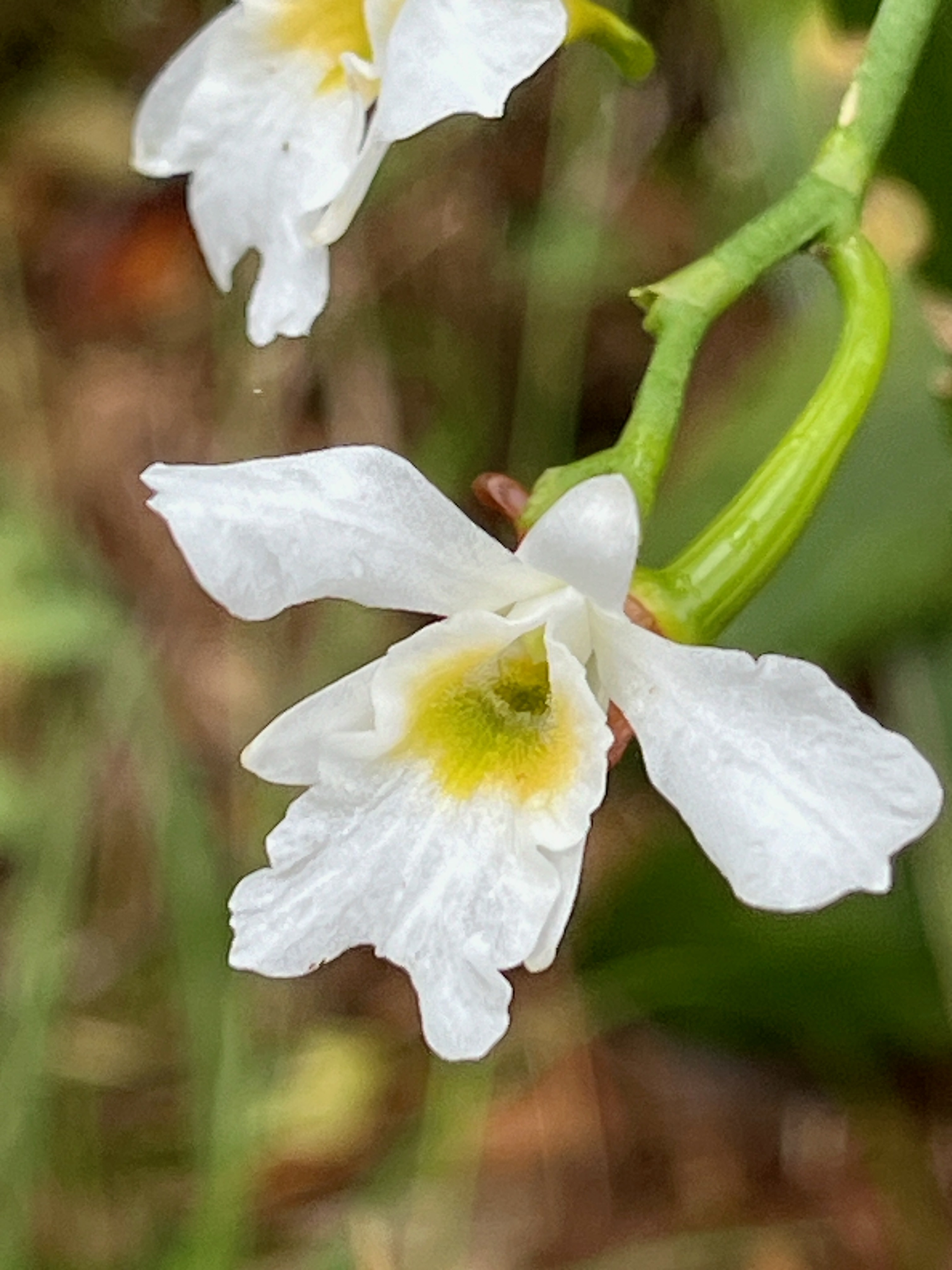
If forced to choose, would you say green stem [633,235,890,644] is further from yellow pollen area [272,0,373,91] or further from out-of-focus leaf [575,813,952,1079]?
out-of-focus leaf [575,813,952,1079]

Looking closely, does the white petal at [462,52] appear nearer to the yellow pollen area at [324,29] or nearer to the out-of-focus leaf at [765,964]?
the yellow pollen area at [324,29]

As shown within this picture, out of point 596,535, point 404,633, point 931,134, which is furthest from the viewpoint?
point 404,633

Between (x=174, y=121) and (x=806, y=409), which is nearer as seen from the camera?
(x=806, y=409)

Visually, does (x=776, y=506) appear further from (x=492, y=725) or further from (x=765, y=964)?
(x=765, y=964)

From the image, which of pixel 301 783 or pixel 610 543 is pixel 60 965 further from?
pixel 610 543

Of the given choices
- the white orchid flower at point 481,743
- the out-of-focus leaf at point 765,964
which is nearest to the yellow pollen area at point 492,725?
the white orchid flower at point 481,743

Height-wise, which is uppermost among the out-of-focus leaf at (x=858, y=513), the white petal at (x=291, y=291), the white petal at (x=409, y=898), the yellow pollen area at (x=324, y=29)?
the yellow pollen area at (x=324, y=29)

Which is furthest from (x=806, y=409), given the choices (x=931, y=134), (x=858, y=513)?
(x=858, y=513)
